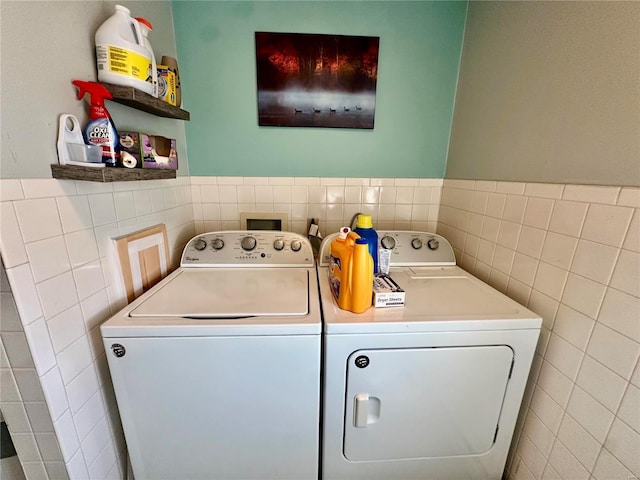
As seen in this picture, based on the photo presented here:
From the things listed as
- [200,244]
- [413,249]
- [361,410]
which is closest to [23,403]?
[200,244]

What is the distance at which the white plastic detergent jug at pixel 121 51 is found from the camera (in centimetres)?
92

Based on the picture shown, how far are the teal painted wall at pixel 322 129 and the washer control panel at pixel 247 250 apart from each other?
47cm

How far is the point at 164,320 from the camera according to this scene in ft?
3.01

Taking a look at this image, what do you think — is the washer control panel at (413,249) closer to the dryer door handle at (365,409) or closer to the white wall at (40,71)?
the dryer door handle at (365,409)

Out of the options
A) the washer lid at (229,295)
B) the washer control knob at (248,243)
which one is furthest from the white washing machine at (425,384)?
the washer control knob at (248,243)

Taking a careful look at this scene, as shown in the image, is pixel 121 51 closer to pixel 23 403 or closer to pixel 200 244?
pixel 200 244

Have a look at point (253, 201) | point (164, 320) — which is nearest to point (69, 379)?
point (164, 320)

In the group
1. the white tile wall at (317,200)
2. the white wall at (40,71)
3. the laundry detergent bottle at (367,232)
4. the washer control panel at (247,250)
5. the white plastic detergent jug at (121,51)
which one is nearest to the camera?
the white wall at (40,71)

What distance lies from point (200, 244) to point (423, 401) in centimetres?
133

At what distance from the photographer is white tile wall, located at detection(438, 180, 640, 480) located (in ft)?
2.54

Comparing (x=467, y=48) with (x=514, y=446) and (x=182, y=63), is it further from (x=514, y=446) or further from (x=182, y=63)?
(x=514, y=446)

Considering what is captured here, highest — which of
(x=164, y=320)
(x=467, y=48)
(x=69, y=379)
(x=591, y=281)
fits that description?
(x=467, y=48)

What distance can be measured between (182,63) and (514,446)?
104 inches

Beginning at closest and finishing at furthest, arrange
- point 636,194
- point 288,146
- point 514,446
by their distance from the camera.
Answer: point 636,194
point 514,446
point 288,146
